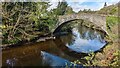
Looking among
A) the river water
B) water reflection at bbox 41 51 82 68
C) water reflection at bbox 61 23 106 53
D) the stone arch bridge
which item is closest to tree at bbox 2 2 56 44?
the river water

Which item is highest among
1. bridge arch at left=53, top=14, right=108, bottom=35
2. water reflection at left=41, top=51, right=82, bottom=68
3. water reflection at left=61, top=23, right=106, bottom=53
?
bridge arch at left=53, top=14, right=108, bottom=35

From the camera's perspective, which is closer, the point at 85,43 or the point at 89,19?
the point at 85,43

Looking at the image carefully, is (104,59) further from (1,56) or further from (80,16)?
(80,16)

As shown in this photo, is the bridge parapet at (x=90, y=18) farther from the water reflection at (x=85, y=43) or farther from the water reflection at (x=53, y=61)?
the water reflection at (x=53, y=61)

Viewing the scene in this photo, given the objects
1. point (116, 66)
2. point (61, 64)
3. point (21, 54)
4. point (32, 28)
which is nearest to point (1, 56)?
point (21, 54)

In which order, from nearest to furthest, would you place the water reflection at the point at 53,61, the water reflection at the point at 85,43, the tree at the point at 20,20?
the water reflection at the point at 53,61 → the water reflection at the point at 85,43 → the tree at the point at 20,20

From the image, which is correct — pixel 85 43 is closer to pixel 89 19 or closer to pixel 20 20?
pixel 89 19

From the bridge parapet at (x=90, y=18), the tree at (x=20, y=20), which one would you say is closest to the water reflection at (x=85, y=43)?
the bridge parapet at (x=90, y=18)

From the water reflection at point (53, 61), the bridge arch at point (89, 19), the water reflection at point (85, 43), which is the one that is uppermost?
the bridge arch at point (89, 19)

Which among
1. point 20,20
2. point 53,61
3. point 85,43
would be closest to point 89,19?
point 85,43

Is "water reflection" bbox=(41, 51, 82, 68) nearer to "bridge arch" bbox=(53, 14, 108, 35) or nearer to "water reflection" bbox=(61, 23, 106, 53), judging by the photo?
"water reflection" bbox=(61, 23, 106, 53)

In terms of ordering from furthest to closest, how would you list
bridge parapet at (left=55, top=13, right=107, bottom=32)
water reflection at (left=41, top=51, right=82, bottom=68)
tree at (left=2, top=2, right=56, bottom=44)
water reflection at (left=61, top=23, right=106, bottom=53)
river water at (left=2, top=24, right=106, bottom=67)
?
1. bridge parapet at (left=55, top=13, right=107, bottom=32)
2. tree at (left=2, top=2, right=56, bottom=44)
3. water reflection at (left=61, top=23, right=106, bottom=53)
4. river water at (left=2, top=24, right=106, bottom=67)
5. water reflection at (left=41, top=51, right=82, bottom=68)

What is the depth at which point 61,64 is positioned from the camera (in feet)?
41.0

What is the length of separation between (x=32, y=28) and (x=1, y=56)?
226 inches
